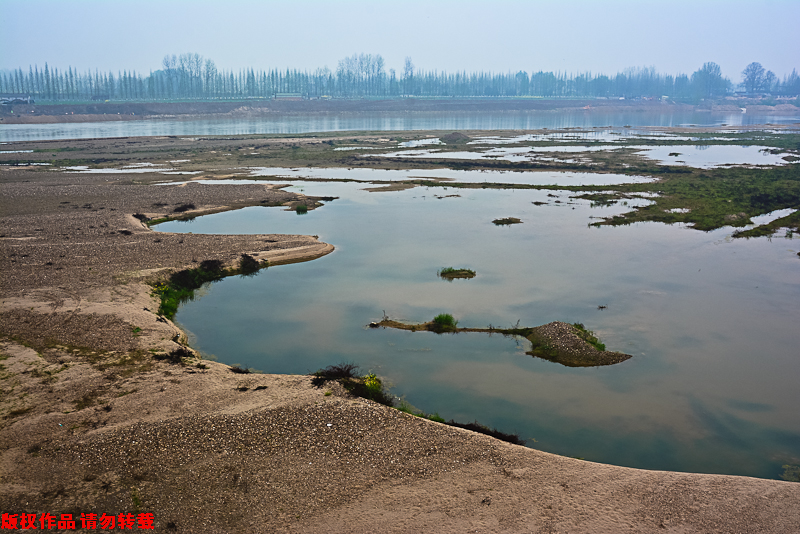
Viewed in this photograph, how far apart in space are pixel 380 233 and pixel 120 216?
18.0 meters

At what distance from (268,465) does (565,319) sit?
14.4 metres

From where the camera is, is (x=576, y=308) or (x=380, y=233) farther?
(x=380, y=233)

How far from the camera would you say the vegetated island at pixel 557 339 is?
65.0ft

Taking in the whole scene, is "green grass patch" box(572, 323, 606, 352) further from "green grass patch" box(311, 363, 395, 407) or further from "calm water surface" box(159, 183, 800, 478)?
"green grass patch" box(311, 363, 395, 407)

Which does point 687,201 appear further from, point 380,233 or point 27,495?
point 27,495

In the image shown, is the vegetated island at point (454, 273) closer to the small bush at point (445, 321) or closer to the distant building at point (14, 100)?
the small bush at point (445, 321)

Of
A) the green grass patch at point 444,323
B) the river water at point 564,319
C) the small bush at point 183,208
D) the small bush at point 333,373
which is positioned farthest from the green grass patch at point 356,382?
the small bush at point 183,208

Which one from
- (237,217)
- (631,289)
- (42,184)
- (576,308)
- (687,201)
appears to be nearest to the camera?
(576,308)

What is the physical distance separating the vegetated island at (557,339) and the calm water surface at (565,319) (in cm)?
41

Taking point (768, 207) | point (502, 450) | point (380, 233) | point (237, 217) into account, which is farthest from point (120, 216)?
point (768, 207)

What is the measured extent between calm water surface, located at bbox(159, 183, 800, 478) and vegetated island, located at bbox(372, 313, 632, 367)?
41 cm

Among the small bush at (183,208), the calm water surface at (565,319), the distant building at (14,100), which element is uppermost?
the distant building at (14,100)

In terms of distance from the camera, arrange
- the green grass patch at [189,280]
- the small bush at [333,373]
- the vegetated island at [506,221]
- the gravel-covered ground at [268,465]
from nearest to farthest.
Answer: the gravel-covered ground at [268,465], the small bush at [333,373], the green grass patch at [189,280], the vegetated island at [506,221]

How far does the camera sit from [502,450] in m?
13.7
